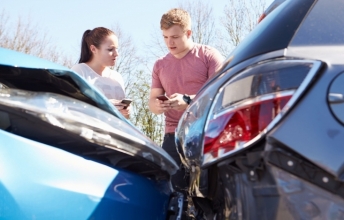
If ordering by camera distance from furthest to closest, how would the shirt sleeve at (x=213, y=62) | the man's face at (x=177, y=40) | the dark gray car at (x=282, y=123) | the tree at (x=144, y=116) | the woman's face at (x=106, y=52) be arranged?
the tree at (x=144, y=116)
the woman's face at (x=106, y=52)
the man's face at (x=177, y=40)
the shirt sleeve at (x=213, y=62)
the dark gray car at (x=282, y=123)

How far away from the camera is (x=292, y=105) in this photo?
115 centimetres

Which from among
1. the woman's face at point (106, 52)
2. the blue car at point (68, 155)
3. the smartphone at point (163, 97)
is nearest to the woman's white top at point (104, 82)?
the woman's face at point (106, 52)

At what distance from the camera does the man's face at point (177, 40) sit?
3.53 m

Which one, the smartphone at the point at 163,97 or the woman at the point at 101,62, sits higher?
the woman at the point at 101,62

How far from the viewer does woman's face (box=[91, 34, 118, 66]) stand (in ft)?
12.3

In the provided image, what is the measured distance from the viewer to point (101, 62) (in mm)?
3744

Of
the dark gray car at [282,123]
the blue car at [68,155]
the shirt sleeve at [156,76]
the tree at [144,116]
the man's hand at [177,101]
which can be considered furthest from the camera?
the tree at [144,116]

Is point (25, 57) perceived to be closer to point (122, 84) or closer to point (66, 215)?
point (66, 215)

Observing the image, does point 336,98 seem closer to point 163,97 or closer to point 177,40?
point 163,97

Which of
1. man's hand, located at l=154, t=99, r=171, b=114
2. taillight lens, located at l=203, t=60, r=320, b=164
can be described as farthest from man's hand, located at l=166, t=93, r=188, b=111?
taillight lens, located at l=203, t=60, r=320, b=164

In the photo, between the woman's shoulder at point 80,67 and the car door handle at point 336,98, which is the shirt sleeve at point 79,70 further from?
the car door handle at point 336,98

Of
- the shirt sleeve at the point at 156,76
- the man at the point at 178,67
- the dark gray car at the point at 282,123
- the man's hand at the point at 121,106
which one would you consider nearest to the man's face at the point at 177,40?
the man at the point at 178,67

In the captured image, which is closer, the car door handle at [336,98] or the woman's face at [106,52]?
the car door handle at [336,98]

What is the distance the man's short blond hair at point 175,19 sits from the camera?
3.58 meters
